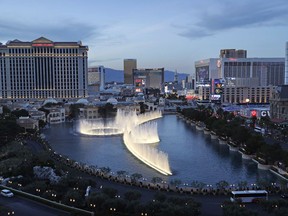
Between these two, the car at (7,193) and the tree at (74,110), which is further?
the tree at (74,110)

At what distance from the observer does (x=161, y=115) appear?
61.7 meters

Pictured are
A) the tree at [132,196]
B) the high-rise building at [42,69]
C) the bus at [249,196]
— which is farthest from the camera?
the high-rise building at [42,69]

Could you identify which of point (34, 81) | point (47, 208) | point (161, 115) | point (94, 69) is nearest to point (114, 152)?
point (47, 208)

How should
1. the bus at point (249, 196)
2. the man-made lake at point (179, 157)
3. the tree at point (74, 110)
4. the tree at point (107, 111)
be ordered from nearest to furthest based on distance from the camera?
the bus at point (249, 196)
the man-made lake at point (179, 157)
the tree at point (74, 110)
the tree at point (107, 111)

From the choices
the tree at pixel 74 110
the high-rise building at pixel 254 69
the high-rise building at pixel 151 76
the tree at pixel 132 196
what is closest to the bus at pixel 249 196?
the tree at pixel 132 196

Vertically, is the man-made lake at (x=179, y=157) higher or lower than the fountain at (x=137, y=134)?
lower

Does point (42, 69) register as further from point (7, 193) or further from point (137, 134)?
point (7, 193)

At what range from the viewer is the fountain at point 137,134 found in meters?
24.8

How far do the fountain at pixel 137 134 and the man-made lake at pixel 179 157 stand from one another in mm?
558

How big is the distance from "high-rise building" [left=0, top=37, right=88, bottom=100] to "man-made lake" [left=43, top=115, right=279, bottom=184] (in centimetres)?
3881

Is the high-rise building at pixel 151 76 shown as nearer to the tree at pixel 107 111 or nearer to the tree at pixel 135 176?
the tree at pixel 107 111

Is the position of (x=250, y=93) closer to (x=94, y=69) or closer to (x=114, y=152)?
(x=114, y=152)

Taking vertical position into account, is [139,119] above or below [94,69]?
below

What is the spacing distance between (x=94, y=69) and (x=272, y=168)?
160 m
